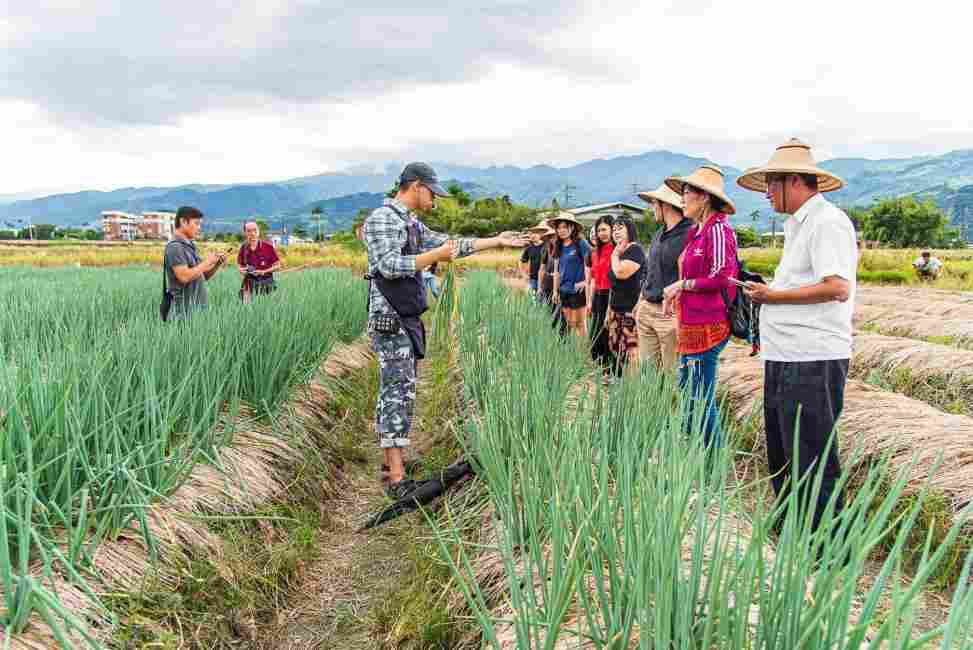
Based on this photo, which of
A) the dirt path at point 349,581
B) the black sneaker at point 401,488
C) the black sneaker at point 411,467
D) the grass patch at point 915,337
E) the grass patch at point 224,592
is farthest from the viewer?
the grass patch at point 915,337

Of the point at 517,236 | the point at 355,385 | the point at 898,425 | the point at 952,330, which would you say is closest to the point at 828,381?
the point at 898,425

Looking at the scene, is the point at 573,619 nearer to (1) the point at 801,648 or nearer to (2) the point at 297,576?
(1) the point at 801,648

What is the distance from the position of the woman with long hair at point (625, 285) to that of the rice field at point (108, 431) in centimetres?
196

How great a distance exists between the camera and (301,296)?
4.16 meters

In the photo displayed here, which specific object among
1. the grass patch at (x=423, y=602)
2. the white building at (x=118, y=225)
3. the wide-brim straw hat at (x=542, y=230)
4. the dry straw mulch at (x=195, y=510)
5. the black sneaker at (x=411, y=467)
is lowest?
the black sneaker at (x=411, y=467)

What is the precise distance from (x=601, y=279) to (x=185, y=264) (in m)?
2.85

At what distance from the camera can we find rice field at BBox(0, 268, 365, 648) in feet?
4.13

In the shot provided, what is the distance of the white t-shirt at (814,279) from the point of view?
1.93 metres

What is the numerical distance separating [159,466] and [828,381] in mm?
2053

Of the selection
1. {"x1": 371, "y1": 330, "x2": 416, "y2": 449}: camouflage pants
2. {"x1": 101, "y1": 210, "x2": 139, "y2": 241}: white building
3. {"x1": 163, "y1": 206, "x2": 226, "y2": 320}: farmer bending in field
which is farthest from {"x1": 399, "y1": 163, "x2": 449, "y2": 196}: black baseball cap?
{"x1": 101, "y1": 210, "x2": 139, "y2": 241}: white building

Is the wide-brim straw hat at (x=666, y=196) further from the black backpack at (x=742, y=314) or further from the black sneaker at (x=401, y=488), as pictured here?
the black sneaker at (x=401, y=488)

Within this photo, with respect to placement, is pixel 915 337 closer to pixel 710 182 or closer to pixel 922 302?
pixel 922 302

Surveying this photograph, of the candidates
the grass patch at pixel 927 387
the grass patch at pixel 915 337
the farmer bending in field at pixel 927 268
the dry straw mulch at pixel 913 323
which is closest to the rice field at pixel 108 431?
the grass patch at pixel 927 387

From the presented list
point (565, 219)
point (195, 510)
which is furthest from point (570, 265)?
point (195, 510)
